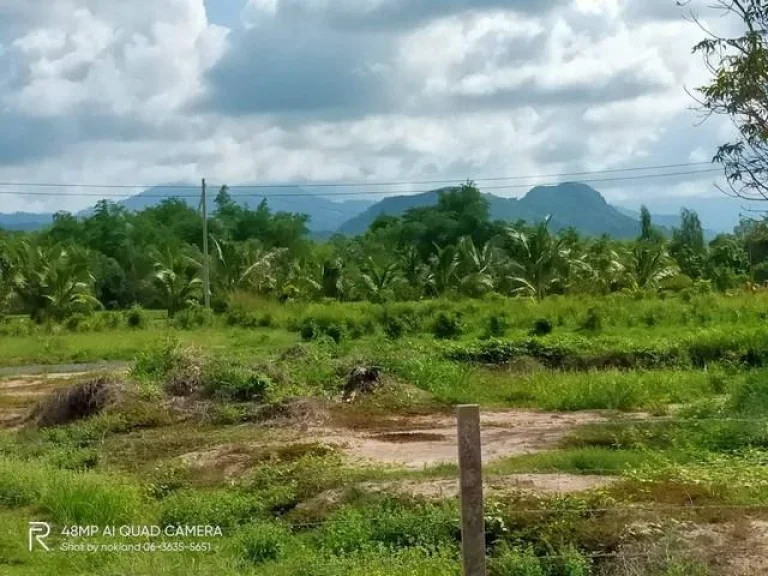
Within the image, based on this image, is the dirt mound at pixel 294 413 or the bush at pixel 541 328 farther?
the bush at pixel 541 328

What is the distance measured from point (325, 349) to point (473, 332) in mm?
6662

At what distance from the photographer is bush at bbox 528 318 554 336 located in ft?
87.6

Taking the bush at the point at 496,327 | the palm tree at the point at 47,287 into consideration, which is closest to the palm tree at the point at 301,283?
the palm tree at the point at 47,287

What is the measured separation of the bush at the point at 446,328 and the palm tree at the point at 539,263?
21.7 ft

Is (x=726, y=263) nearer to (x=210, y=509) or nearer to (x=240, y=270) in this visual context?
(x=240, y=270)

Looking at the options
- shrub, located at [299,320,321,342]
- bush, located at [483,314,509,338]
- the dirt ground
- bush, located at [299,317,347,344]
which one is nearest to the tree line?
bush, located at [299,317,347,344]

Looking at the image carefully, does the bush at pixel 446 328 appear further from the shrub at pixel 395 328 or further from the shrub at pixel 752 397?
the shrub at pixel 752 397

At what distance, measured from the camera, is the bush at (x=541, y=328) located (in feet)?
87.6

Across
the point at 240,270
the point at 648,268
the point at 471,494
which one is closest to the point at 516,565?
the point at 471,494

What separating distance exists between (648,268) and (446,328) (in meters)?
13.0

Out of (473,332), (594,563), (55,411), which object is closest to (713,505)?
(594,563)

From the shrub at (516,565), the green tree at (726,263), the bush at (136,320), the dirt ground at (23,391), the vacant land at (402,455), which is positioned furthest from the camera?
the green tree at (726,263)

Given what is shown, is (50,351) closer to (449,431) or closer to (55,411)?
(55,411)

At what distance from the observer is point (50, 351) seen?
28750mm
